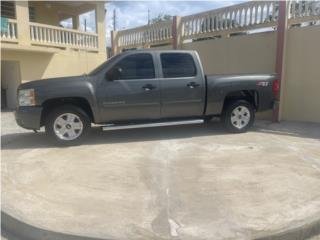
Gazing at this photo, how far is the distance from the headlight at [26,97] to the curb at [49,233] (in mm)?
3189

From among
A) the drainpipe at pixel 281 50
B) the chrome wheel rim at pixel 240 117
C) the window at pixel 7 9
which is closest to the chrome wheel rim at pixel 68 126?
the chrome wheel rim at pixel 240 117

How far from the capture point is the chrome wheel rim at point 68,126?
649 cm

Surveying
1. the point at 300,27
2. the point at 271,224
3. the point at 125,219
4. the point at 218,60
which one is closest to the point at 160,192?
the point at 125,219

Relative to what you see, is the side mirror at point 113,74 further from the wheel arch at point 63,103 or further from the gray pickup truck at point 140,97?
the wheel arch at point 63,103

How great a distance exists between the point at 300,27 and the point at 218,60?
115 inches

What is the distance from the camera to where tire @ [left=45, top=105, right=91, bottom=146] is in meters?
6.45

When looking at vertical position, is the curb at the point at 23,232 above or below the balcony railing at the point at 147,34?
below

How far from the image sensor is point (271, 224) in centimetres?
328

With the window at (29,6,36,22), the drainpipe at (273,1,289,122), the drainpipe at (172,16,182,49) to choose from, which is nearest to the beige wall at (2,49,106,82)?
the window at (29,6,36,22)

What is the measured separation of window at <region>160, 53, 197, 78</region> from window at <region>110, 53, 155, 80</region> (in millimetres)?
301

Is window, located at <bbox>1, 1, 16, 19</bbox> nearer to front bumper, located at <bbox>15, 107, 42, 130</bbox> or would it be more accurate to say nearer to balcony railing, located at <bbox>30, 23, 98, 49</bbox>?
balcony railing, located at <bbox>30, 23, 98, 49</bbox>

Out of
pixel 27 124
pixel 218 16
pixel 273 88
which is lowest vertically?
pixel 27 124

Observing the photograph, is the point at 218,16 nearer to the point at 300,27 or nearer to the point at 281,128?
the point at 300,27

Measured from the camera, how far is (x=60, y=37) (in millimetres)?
14945
